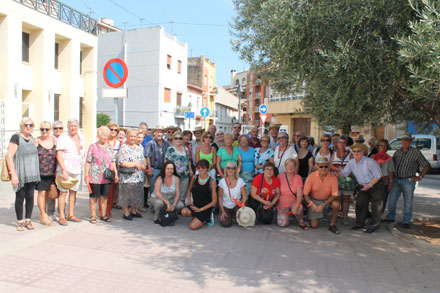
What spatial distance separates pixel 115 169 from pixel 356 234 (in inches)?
182

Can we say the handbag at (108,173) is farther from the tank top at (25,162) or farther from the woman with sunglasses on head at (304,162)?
the woman with sunglasses on head at (304,162)

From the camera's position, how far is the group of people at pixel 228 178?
625 centimetres

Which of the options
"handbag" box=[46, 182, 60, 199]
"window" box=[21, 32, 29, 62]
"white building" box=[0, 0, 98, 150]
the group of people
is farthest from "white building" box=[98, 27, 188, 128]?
"handbag" box=[46, 182, 60, 199]

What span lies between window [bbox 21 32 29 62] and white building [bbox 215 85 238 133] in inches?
1611

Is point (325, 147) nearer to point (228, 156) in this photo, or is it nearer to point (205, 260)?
point (228, 156)

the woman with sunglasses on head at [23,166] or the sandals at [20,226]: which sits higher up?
the woman with sunglasses on head at [23,166]

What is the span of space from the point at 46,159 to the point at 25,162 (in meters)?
0.39

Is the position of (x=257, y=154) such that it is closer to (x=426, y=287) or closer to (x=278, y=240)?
(x=278, y=240)

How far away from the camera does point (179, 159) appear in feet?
23.5

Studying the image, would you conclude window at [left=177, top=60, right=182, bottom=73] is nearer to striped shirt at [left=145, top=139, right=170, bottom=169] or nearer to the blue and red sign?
the blue and red sign

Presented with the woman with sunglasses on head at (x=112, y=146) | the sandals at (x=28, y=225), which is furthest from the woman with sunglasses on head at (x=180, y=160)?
the sandals at (x=28, y=225)

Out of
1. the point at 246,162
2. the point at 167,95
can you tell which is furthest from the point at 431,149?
the point at 167,95

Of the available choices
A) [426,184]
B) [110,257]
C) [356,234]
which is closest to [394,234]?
[356,234]

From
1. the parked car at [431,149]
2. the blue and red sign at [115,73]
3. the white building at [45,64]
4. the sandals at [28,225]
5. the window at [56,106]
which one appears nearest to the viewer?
the sandals at [28,225]
